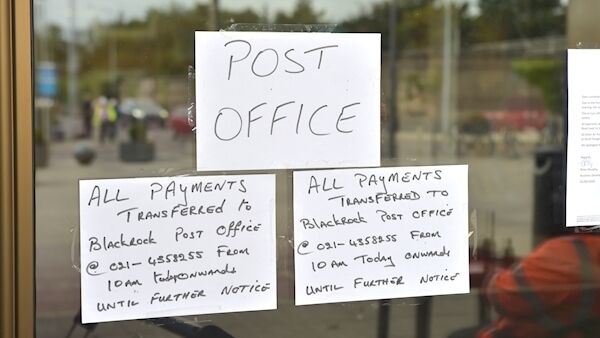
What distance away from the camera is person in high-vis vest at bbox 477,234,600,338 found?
7.04 ft

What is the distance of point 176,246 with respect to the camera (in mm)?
1701

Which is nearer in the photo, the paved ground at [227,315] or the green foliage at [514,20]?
the paved ground at [227,315]

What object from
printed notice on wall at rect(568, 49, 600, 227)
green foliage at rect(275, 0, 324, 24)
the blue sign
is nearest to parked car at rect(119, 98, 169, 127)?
the blue sign

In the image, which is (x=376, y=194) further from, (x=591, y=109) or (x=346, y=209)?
(x=591, y=109)

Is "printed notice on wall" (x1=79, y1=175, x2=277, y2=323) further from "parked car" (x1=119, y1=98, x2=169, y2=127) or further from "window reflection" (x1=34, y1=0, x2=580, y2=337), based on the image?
"parked car" (x1=119, y1=98, x2=169, y2=127)

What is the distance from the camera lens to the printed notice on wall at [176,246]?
5.47 ft

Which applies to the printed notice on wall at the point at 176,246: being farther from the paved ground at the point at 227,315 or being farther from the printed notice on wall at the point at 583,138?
the printed notice on wall at the point at 583,138

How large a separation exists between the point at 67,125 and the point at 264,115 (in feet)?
37.3

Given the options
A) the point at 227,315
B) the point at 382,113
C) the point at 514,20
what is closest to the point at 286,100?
the point at 382,113

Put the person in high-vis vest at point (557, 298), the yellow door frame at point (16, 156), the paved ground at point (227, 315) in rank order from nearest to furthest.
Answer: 1. the yellow door frame at point (16, 156)
2. the paved ground at point (227, 315)
3. the person in high-vis vest at point (557, 298)

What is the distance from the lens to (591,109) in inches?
76.3

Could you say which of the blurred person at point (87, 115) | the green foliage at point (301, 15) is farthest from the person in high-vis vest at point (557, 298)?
the blurred person at point (87, 115)

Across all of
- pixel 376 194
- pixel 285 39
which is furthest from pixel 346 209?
pixel 285 39

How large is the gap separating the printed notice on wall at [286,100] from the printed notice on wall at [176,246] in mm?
74
